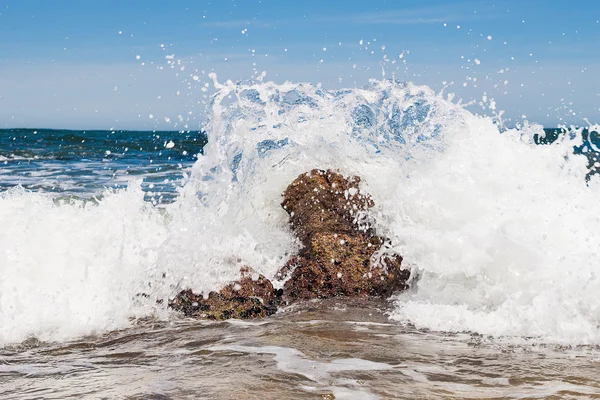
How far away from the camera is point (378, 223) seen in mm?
4836

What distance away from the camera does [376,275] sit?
15.0ft

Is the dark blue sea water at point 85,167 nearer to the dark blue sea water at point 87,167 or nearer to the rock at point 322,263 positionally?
the dark blue sea water at point 87,167

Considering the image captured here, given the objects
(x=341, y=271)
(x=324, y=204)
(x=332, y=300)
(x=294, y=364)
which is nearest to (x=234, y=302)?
(x=332, y=300)

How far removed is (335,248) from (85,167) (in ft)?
40.0

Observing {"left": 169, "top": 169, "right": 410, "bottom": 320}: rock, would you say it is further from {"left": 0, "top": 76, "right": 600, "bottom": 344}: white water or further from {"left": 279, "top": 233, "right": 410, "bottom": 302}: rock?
{"left": 0, "top": 76, "right": 600, "bottom": 344}: white water

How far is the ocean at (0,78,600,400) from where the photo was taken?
298 cm

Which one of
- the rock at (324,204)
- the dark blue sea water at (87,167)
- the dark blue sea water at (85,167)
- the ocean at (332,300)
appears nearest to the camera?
the ocean at (332,300)

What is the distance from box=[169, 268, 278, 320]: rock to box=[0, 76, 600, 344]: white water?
113 millimetres

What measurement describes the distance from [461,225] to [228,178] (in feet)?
5.90

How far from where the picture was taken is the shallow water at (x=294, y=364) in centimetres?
273

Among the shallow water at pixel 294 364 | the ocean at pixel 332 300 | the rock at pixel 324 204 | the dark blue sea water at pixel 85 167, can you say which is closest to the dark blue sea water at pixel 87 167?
the dark blue sea water at pixel 85 167

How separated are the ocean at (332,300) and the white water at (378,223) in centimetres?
1

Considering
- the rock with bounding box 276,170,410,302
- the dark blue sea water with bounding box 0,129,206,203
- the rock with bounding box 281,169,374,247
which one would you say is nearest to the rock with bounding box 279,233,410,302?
the rock with bounding box 276,170,410,302

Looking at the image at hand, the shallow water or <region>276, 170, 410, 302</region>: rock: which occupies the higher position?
<region>276, 170, 410, 302</region>: rock
